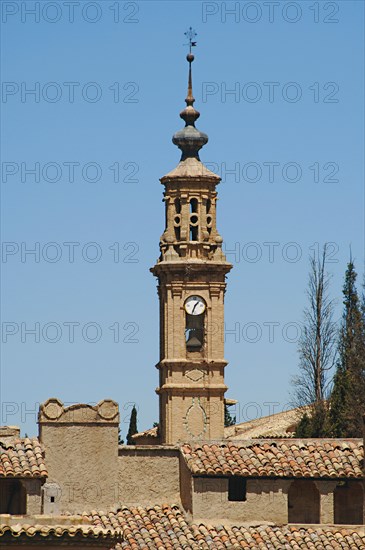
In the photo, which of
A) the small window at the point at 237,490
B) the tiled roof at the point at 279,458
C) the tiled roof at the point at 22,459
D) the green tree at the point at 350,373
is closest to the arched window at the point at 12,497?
the tiled roof at the point at 22,459

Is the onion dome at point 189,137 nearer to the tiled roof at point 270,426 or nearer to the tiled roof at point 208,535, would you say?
the tiled roof at point 270,426

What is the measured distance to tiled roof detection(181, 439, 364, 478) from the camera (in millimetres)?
50281

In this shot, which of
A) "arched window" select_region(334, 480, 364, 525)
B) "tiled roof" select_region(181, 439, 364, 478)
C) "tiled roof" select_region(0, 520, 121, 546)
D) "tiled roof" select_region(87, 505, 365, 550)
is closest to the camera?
"tiled roof" select_region(0, 520, 121, 546)

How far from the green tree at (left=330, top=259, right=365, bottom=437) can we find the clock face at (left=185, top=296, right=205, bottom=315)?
5.34m

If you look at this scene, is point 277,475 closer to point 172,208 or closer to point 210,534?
point 210,534

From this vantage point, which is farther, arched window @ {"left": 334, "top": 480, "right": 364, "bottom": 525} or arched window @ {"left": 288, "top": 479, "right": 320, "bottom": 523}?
arched window @ {"left": 334, "top": 480, "right": 364, "bottom": 525}

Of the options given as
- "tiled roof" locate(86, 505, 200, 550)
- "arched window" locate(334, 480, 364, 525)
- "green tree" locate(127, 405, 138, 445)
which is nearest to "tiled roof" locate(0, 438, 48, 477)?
"tiled roof" locate(86, 505, 200, 550)

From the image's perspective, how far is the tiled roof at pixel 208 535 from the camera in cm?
4841

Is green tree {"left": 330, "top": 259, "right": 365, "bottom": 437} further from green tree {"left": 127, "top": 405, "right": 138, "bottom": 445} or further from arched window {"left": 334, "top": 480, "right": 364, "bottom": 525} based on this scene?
arched window {"left": 334, "top": 480, "right": 364, "bottom": 525}

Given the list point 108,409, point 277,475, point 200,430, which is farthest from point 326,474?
point 200,430

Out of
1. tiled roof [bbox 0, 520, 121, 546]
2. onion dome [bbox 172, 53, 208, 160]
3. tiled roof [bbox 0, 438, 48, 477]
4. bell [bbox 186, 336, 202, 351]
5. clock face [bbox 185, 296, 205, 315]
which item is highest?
onion dome [bbox 172, 53, 208, 160]

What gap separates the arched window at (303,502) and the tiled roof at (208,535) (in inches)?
41.7

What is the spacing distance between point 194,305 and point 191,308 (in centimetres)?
16

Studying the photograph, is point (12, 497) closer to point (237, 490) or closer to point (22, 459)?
point (22, 459)
